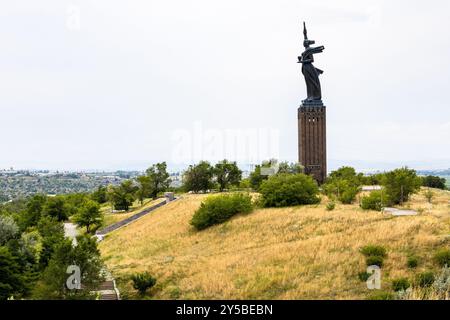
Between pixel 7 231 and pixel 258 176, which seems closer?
pixel 7 231

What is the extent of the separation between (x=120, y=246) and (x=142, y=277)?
51.3 ft

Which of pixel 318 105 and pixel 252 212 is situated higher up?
pixel 318 105

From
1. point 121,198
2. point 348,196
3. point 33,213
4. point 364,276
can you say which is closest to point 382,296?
point 364,276

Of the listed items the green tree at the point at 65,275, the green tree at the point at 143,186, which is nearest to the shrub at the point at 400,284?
the green tree at the point at 65,275

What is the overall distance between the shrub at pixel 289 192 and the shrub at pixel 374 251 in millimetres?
15902

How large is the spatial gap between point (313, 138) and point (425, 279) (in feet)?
126

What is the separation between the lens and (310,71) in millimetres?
54781

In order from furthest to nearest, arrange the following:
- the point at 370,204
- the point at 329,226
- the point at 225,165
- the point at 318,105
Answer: the point at 225,165, the point at 318,105, the point at 370,204, the point at 329,226

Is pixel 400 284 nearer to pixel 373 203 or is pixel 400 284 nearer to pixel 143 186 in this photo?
pixel 373 203

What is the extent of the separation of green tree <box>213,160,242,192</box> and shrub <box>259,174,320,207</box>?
20.1 meters

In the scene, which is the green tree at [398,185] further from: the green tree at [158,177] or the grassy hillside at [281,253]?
the green tree at [158,177]

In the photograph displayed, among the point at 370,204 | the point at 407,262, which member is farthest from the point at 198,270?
the point at 370,204
